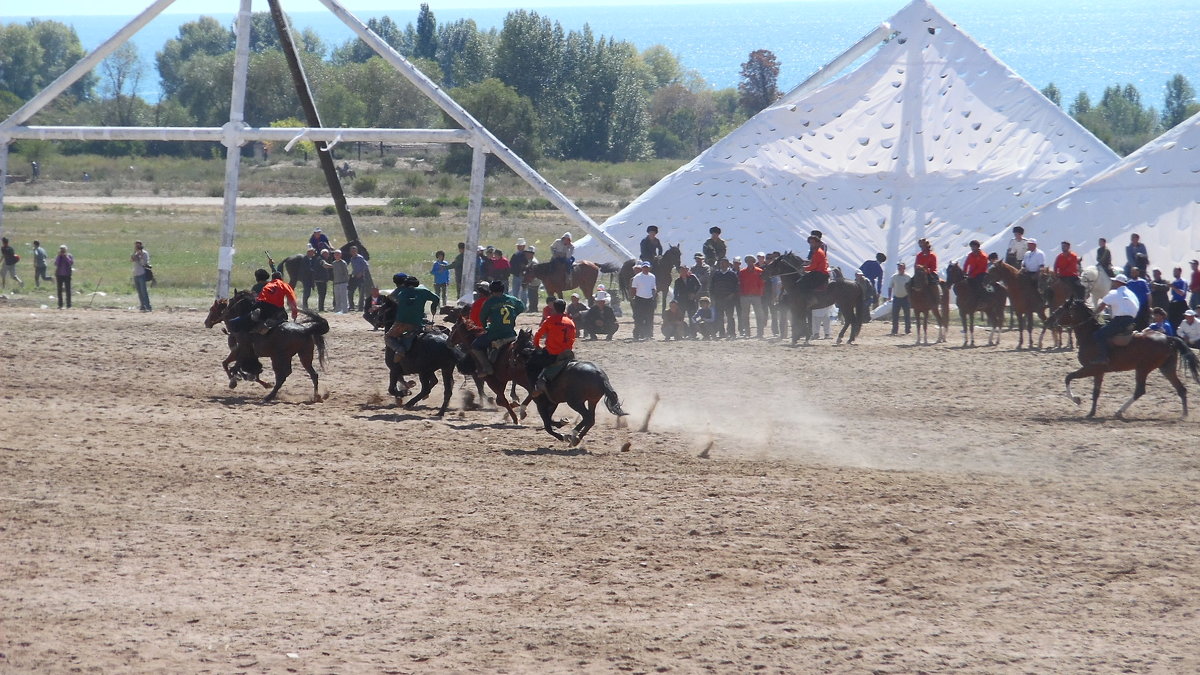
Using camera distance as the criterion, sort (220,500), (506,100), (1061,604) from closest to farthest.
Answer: (1061,604)
(220,500)
(506,100)

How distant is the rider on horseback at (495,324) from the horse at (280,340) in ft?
8.38

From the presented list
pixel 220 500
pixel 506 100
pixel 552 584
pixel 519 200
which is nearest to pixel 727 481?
pixel 552 584

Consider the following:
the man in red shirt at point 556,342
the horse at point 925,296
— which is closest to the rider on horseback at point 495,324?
the man in red shirt at point 556,342

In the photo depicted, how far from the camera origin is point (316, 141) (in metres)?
31.8

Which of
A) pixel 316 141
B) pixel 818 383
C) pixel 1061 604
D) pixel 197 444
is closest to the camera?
pixel 1061 604

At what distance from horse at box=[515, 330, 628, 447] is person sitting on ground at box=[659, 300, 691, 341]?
1046 cm

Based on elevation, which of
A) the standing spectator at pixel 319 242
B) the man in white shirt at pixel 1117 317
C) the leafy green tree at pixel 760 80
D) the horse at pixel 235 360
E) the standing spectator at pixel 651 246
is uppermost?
the leafy green tree at pixel 760 80

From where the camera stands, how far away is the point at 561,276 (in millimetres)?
29422

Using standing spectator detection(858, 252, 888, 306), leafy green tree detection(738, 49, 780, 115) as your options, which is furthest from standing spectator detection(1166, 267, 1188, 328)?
leafy green tree detection(738, 49, 780, 115)

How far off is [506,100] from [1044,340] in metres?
60.2

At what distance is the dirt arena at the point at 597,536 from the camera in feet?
31.5

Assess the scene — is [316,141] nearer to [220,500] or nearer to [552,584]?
[220,500]

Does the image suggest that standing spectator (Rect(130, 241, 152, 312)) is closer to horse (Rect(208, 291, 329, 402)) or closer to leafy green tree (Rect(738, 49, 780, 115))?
horse (Rect(208, 291, 329, 402))

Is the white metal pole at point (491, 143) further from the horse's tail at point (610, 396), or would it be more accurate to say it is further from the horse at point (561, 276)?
the horse's tail at point (610, 396)
